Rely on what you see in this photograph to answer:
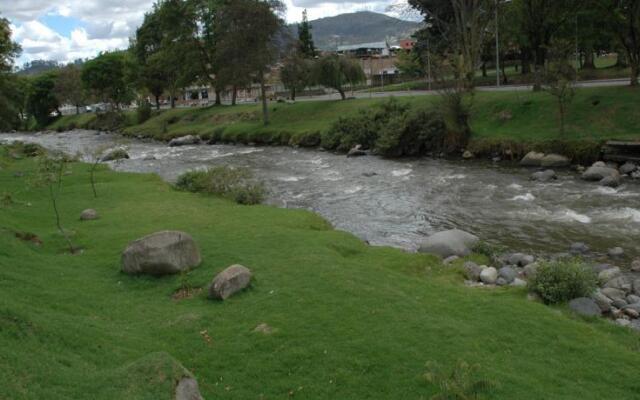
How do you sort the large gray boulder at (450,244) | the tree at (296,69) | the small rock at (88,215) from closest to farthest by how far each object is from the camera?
the large gray boulder at (450,244) → the small rock at (88,215) → the tree at (296,69)

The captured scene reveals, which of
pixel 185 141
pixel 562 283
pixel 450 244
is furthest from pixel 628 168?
pixel 185 141

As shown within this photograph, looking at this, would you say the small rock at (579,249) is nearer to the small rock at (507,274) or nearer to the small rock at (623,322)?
the small rock at (507,274)

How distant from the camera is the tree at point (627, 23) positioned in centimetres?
4181

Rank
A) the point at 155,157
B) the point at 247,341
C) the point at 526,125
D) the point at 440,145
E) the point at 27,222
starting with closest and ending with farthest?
the point at 247,341
the point at 27,222
the point at 526,125
the point at 440,145
the point at 155,157

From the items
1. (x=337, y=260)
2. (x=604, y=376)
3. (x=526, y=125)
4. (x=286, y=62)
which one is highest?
(x=286, y=62)

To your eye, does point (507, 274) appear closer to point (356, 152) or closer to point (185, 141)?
point (356, 152)

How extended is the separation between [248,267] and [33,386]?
27.1 feet

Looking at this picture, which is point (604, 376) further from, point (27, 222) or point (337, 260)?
point (27, 222)

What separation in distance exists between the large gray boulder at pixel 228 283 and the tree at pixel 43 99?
417 feet

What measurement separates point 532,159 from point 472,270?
22.2 meters

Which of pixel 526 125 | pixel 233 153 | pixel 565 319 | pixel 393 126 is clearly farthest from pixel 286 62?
pixel 565 319

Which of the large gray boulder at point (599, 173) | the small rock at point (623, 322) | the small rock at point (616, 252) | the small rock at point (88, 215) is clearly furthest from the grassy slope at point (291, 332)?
the large gray boulder at point (599, 173)

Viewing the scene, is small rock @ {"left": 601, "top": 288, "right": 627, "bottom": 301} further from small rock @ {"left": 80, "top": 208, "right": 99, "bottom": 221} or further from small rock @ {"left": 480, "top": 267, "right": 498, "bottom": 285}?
small rock @ {"left": 80, "top": 208, "right": 99, "bottom": 221}

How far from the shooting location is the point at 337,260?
653 inches
